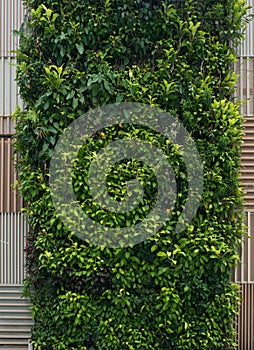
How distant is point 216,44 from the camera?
13.8ft

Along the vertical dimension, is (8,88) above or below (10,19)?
below

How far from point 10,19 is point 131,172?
78.6 inches

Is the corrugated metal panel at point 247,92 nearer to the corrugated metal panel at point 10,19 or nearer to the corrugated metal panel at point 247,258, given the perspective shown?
the corrugated metal panel at point 247,258

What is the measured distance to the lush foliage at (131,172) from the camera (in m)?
4.05

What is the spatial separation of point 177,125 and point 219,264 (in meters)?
1.31

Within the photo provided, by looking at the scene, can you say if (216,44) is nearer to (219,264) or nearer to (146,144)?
(146,144)

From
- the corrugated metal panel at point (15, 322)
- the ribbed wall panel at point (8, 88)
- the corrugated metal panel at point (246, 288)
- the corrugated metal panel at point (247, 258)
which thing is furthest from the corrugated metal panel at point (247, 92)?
the corrugated metal panel at point (15, 322)

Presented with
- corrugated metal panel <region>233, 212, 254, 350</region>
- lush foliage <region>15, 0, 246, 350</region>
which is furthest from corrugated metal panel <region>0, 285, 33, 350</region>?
corrugated metal panel <region>233, 212, 254, 350</region>

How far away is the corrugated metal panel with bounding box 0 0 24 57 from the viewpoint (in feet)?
14.9

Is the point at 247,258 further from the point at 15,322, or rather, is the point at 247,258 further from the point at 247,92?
the point at 15,322

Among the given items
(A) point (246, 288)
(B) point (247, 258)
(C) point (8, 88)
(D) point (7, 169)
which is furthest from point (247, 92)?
(D) point (7, 169)

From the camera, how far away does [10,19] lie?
14.9ft

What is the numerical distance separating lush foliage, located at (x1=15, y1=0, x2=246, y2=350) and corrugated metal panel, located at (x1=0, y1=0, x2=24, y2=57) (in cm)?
36

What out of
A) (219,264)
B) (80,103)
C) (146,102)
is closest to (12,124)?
(80,103)
